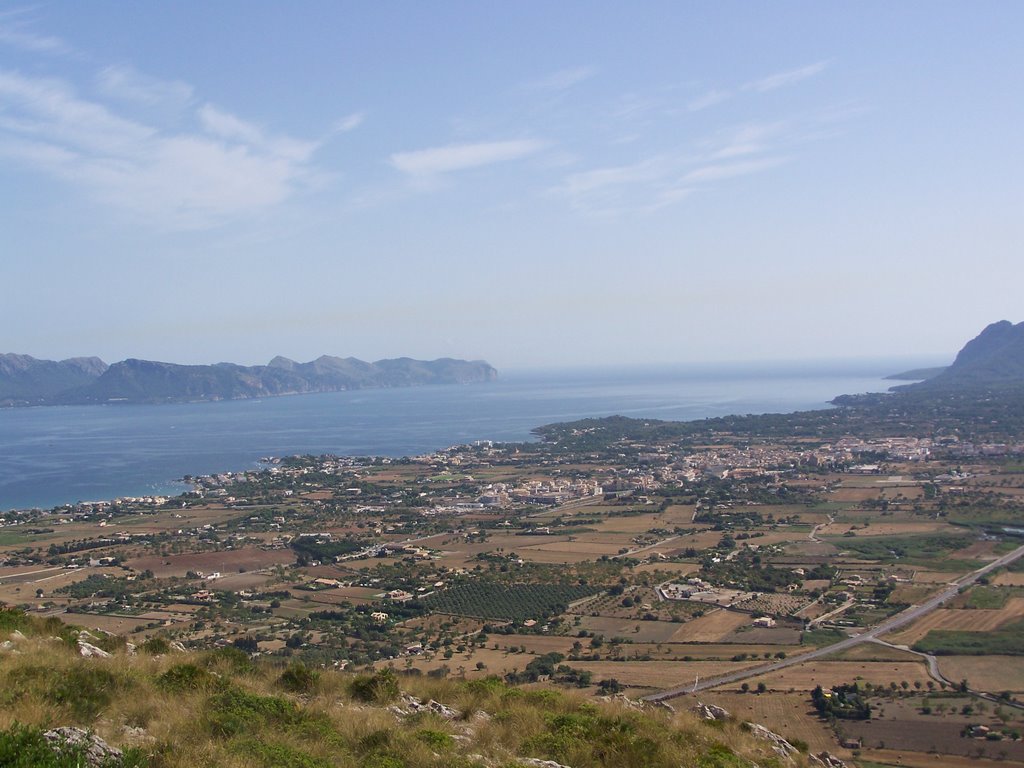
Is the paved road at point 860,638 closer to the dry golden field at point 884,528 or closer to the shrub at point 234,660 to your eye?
the dry golden field at point 884,528

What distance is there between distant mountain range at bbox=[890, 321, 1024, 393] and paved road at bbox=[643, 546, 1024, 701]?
317 feet

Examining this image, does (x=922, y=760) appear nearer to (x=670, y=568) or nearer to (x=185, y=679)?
(x=185, y=679)

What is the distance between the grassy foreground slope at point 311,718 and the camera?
20.4 ft

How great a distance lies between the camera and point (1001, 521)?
42031mm

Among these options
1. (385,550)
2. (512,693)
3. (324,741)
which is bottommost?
(385,550)

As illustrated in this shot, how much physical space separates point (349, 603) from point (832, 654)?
56.9ft

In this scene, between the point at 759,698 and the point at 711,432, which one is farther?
the point at 711,432

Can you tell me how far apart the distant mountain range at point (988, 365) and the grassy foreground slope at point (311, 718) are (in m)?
125

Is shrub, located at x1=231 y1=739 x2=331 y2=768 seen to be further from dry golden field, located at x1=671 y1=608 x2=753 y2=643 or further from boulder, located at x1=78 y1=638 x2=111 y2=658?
dry golden field, located at x1=671 y1=608 x2=753 y2=643

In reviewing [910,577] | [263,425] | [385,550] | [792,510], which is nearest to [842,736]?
[910,577]

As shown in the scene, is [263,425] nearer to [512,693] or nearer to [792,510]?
[792,510]

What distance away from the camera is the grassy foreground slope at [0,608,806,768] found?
6223mm

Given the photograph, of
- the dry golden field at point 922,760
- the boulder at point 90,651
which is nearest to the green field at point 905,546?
the dry golden field at point 922,760

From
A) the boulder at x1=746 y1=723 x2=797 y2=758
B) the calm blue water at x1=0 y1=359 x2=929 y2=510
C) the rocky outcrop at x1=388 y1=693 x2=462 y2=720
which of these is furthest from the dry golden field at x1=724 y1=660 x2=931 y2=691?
the calm blue water at x1=0 y1=359 x2=929 y2=510
